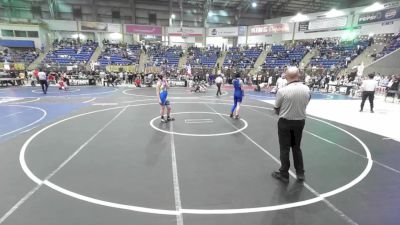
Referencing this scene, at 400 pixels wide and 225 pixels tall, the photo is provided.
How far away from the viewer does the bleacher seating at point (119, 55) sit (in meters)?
36.0

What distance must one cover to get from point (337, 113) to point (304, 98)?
8.81m

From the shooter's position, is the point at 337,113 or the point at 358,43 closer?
the point at 337,113

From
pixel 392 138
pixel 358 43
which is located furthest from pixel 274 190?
pixel 358 43

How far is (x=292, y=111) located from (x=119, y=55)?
36.4 meters

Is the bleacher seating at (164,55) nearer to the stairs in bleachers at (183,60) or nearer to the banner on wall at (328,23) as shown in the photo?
the stairs in bleachers at (183,60)

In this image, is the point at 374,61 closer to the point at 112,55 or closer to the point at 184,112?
the point at 184,112

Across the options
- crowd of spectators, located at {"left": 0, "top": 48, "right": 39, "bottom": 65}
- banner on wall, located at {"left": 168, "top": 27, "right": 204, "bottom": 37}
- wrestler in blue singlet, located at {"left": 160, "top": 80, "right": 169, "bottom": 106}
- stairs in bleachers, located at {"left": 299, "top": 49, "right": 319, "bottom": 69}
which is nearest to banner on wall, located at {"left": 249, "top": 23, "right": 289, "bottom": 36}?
stairs in bleachers, located at {"left": 299, "top": 49, "right": 319, "bottom": 69}

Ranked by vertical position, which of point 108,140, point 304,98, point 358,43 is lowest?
point 108,140

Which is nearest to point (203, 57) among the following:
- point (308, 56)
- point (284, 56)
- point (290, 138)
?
point (284, 56)

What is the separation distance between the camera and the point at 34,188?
4.61m

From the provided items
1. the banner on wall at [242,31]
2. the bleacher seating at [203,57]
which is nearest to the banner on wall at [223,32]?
the banner on wall at [242,31]

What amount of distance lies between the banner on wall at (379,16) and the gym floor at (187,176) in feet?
89.3

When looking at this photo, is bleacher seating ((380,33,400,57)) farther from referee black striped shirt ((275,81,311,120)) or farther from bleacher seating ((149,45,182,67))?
referee black striped shirt ((275,81,311,120))

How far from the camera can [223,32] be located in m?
43.4
